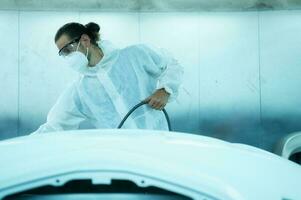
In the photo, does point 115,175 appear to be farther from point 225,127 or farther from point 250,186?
point 225,127

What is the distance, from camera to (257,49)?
109 inches

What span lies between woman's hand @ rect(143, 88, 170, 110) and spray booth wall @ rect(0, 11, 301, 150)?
107 cm

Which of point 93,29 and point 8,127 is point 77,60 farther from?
point 8,127

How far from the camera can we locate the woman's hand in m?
1.59

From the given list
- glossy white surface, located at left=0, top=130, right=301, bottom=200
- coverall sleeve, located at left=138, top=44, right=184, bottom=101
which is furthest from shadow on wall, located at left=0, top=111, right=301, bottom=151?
glossy white surface, located at left=0, top=130, right=301, bottom=200

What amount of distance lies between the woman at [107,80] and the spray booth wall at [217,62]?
2.95 ft

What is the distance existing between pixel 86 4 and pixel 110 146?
2197mm

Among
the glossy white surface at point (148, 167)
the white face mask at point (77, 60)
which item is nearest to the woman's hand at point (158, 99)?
the white face mask at point (77, 60)

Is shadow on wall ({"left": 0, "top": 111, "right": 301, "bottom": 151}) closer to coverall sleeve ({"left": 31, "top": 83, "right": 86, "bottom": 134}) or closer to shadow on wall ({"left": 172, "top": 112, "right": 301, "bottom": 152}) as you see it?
shadow on wall ({"left": 172, "top": 112, "right": 301, "bottom": 152})

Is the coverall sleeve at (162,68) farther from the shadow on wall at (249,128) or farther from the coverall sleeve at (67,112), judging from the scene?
the shadow on wall at (249,128)

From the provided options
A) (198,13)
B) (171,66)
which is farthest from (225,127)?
(171,66)

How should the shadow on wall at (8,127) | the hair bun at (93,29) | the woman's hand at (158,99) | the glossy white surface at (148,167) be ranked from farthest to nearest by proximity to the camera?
1. the shadow on wall at (8,127)
2. the hair bun at (93,29)
3. the woman's hand at (158,99)
4. the glossy white surface at (148,167)

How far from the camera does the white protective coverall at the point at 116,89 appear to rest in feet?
5.76

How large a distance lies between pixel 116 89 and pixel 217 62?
116cm
